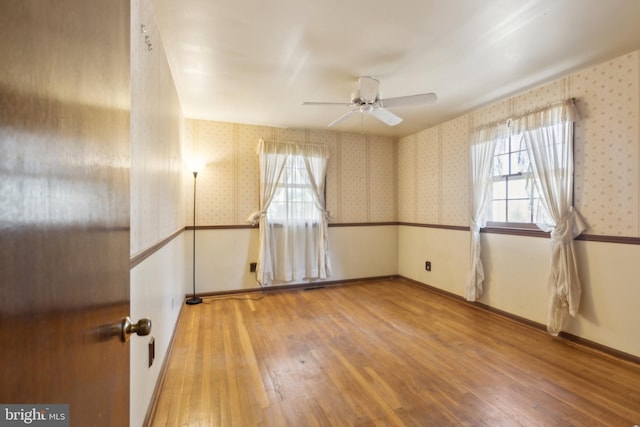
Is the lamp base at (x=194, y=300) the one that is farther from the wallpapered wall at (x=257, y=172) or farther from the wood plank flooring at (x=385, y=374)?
the wallpapered wall at (x=257, y=172)

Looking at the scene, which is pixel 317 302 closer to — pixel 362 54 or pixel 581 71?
pixel 362 54

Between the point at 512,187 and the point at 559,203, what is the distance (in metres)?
0.58

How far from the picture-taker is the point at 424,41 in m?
2.06

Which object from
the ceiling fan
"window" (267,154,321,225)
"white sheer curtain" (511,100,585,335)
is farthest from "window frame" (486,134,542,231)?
"window" (267,154,321,225)

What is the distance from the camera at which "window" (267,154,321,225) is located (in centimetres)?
417

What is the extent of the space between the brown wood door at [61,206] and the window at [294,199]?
3.46 metres

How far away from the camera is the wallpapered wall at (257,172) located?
3.92 metres

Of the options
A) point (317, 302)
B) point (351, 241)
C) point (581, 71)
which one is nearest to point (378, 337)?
point (317, 302)

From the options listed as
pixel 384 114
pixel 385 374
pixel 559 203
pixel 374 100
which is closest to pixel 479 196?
pixel 559 203

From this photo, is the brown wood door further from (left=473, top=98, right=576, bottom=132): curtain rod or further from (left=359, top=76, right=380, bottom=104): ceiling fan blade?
(left=473, top=98, right=576, bottom=132): curtain rod

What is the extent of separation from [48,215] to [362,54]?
92.4 inches

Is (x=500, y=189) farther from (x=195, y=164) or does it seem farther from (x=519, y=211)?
(x=195, y=164)

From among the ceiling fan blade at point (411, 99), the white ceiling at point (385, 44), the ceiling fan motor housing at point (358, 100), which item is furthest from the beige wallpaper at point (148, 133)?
the ceiling fan blade at point (411, 99)

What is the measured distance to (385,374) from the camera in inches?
80.8
